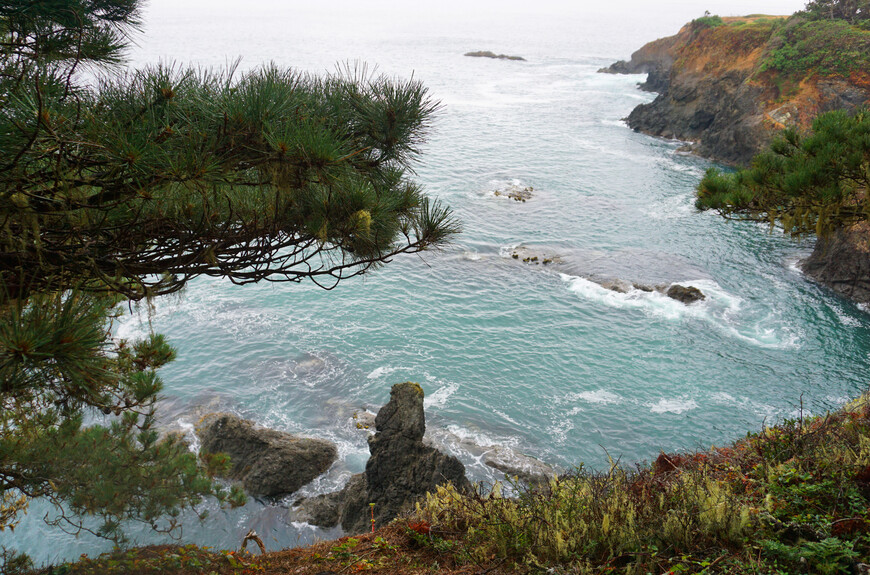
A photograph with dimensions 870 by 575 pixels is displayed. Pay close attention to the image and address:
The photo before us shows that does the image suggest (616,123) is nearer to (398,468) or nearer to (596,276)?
(596,276)

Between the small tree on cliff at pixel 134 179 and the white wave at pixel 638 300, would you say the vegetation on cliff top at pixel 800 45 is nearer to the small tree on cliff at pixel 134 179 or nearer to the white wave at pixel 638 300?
the white wave at pixel 638 300

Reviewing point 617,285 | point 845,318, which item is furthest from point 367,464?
point 845,318

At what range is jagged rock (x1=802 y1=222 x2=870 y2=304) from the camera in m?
21.9

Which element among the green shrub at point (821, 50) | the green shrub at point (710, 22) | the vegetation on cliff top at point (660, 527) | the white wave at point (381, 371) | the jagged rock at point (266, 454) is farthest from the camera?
the green shrub at point (710, 22)

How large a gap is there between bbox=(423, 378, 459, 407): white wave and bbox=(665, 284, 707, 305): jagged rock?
10406mm

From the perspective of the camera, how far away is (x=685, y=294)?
22.4 metres

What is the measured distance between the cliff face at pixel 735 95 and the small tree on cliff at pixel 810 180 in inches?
1080

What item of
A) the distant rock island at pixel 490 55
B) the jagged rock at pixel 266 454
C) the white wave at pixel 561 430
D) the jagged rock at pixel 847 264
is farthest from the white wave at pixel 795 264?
the distant rock island at pixel 490 55

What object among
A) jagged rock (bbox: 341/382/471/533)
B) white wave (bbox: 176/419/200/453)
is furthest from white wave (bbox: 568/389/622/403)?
white wave (bbox: 176/419/200/453)

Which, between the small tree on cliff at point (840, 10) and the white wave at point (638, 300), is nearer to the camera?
the white wave at point (638, 300)

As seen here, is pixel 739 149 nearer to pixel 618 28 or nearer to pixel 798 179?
pixel 798 179

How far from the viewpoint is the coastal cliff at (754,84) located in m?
35.8

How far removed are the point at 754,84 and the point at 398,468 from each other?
40.2 metres

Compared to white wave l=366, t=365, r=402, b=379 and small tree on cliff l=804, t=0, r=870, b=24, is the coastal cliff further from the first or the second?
white wave l=366, t=365, r=402, b=379
